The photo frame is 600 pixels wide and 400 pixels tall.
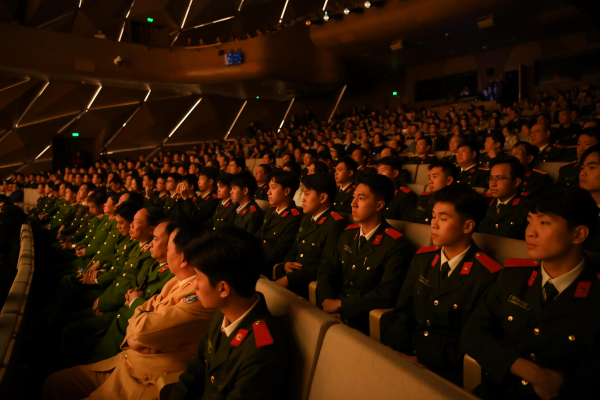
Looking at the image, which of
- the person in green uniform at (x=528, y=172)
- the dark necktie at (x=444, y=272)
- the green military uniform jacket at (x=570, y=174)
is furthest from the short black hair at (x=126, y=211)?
the green military uniform jacket at (x=570, y=174)

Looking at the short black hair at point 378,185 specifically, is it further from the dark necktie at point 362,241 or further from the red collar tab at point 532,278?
the red collar tab at point 532,278

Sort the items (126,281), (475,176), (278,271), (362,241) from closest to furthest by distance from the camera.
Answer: (362,241) < (126,281) < (278,271) < (475,176)

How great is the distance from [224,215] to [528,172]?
2.55m

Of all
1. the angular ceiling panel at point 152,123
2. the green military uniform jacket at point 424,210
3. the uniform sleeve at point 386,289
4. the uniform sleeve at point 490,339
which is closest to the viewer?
the uniform sleeve at point 490,339

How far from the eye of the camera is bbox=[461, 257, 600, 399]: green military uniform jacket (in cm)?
109

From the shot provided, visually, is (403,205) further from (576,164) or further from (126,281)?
(126,281)

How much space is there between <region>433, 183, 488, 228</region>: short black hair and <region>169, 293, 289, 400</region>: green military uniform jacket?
33.4 inches

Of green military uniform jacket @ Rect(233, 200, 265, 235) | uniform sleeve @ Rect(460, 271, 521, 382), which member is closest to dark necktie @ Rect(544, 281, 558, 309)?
uniform sleeve @ Rect(460, 271, 521, 382)

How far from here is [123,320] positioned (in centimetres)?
193

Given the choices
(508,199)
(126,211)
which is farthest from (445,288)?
(126,211)

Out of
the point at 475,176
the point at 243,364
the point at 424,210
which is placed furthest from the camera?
the point at 475,176

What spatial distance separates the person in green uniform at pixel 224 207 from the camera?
11.2ft

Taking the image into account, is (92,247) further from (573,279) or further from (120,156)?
(120,156)

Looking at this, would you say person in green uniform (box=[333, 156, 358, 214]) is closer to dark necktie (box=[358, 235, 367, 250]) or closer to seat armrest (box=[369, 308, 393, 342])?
dark necktie (box=[358, 235, 367, 250])
